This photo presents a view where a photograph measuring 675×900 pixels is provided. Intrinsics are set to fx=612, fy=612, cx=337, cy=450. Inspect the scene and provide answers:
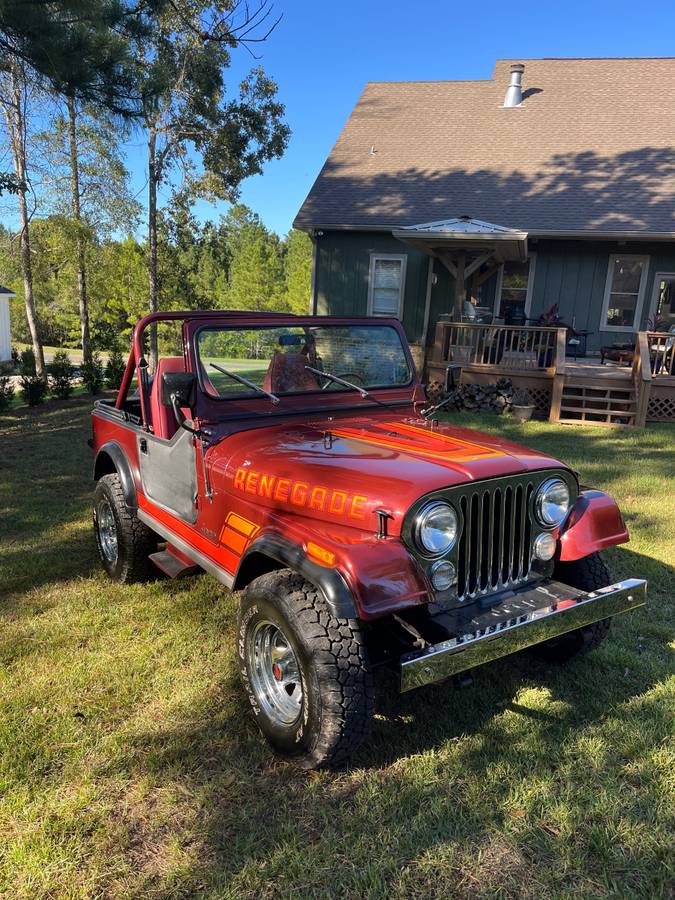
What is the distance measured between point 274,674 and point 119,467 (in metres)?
2.08

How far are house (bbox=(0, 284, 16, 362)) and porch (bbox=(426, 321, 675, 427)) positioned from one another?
26067mm

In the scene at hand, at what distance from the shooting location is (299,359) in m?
3.80

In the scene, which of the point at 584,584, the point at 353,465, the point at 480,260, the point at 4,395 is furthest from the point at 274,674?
the point at 4,395

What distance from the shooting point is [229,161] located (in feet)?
57.0

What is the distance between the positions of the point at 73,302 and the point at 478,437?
3197 centimetres

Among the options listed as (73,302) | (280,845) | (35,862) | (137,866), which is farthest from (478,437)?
(73,302)

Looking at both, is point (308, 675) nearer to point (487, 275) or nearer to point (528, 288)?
point (487, 275)

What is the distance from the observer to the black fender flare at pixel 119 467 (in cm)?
404

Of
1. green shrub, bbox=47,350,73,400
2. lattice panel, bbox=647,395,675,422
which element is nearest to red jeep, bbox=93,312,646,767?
lattice panel, bbox=647,395,675,422

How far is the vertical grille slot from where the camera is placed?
102 inches

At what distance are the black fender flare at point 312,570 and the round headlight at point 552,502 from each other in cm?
109

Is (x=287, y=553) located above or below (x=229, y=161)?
below

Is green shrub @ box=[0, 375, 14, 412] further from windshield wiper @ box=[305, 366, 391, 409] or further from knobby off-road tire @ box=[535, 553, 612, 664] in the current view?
knobby off-road tire @ box=[535, 553, 612, 664]

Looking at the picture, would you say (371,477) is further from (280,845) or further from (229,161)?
(229,161)
